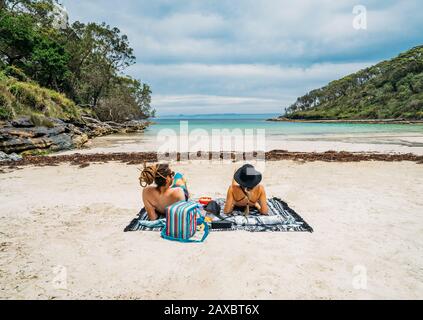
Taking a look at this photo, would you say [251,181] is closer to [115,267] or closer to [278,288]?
[278,288]

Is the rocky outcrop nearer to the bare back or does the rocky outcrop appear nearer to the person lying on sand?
the bare back

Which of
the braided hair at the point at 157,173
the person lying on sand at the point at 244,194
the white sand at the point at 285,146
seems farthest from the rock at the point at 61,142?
the person lying on sand at the point at 244,194

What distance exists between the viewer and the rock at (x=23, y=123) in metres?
15.7

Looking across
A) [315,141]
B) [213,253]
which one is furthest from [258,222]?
[315,141]

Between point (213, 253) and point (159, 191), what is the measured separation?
169cm

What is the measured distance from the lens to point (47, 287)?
344cm

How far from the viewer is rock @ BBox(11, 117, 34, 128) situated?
15691mm

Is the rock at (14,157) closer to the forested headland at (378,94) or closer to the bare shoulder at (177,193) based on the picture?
the bare shoulder at (177,193)

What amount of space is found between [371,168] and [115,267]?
10.4 m

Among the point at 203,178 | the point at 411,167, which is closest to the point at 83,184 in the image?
the point at 203,178

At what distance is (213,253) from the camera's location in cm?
425


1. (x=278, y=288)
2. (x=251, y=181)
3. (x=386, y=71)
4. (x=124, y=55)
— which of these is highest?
(x=386, y=71)

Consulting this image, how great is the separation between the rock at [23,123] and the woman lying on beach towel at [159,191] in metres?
14.0

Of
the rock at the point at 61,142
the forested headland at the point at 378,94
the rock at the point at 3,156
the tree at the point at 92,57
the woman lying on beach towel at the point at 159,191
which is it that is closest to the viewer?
the woman lying on beach towel at the point at 159,191
